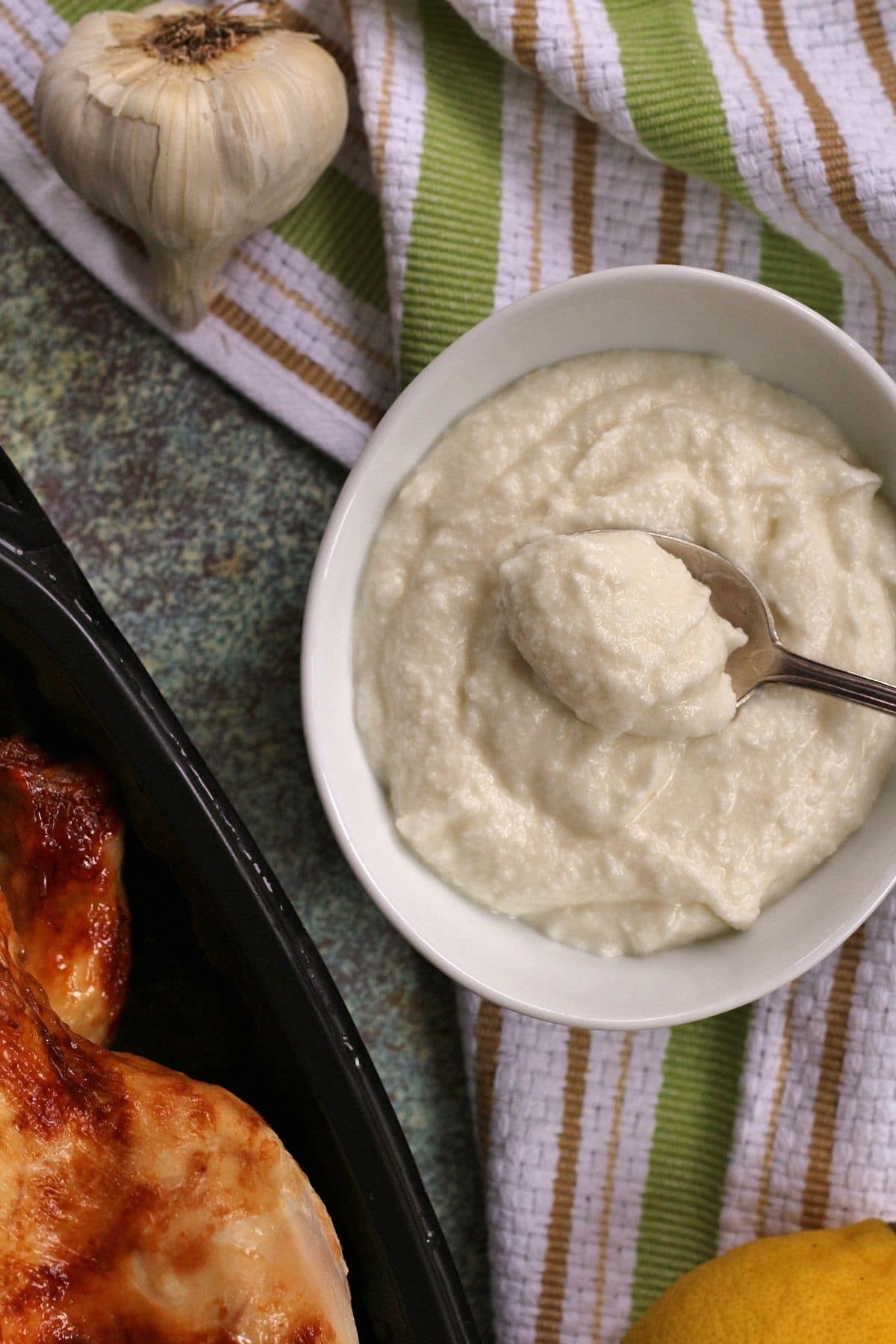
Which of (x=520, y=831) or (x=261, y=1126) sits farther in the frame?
(x=520, y=831)

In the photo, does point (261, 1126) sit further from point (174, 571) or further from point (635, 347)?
point (635, 347)

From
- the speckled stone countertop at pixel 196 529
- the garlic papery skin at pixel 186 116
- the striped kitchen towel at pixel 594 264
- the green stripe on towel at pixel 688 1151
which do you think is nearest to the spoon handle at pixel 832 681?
the striped kitchen towel at pixel 594 264

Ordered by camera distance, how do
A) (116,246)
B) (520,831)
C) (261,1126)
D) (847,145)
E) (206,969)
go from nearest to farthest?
1. (261,1126)
2. (206,969)
3. (520,831)
4. (847,145)
5. (116,246)

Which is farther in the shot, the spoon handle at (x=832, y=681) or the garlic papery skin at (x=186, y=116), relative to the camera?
the garlic papery skin at (x=186, y=116)

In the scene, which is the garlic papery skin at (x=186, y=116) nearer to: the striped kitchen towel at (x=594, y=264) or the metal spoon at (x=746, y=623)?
the striped kitchen towel at (x=594, y=264)

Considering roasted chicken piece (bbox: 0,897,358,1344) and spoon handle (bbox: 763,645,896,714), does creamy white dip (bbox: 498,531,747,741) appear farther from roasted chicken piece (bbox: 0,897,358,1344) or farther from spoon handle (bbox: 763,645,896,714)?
roasted chicken piece (bbox: 0,897,358,1344)

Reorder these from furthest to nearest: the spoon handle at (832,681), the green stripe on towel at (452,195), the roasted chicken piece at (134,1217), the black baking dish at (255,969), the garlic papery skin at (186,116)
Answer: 1. the green stripe on towel at (452,195)
2. the garlic papery skin at (186,116)
3. the spoon handle at (832,681)
4. the black baking dish at (255,969)
5. the roasted chicken piece at (134,1217)

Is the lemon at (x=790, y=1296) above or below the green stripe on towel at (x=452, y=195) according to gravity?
below

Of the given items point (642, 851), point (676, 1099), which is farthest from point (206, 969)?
point (676, 1099)
